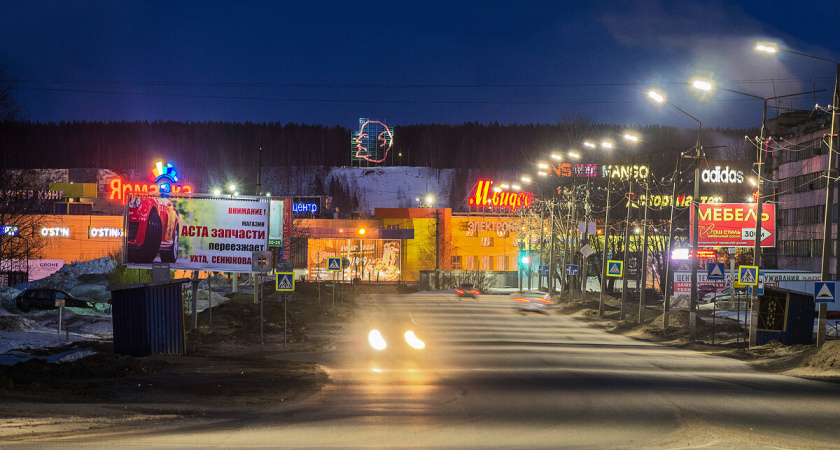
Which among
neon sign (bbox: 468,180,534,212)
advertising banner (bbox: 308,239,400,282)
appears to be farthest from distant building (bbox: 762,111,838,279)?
advertising banner (bbox: 308,239,400,282)

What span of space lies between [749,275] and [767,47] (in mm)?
9788

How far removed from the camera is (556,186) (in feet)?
265

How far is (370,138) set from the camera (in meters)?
122

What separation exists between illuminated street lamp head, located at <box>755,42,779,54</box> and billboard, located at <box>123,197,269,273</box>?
21.2 m

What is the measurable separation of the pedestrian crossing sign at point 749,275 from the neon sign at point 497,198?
2671 inches

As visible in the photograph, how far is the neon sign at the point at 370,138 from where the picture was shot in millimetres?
120062

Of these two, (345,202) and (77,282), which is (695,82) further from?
(345,202)

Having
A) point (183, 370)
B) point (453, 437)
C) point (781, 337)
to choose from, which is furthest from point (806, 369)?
point (183, 370)

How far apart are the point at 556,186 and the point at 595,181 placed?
5758mm

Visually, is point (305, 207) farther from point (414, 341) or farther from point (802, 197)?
point (414, 341)

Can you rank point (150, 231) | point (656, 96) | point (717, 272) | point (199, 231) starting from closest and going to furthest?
point (656, 96) → point (717, 272) → point (150, 231) → point (199, 231)

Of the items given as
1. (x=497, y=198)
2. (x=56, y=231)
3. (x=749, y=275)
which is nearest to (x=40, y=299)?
(x=749, y=275)

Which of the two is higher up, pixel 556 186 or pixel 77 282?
pixel 556 186

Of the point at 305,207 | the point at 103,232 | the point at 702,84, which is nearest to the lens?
the point at 702,84
